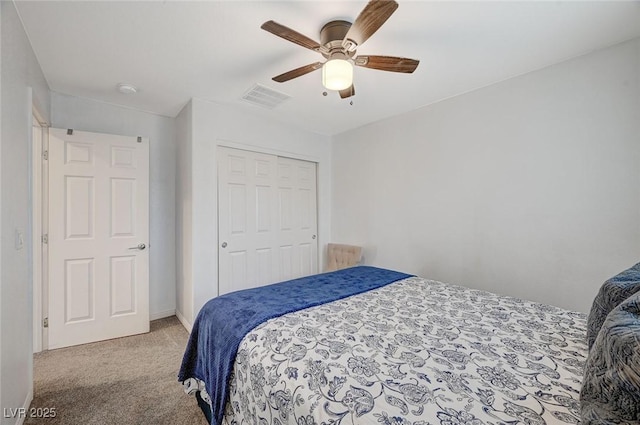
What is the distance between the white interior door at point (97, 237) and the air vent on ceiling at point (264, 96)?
4.11 ft

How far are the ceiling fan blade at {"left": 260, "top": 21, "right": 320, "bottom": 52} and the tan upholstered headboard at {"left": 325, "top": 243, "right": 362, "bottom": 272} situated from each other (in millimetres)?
2460

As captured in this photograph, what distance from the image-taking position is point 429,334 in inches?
50.3

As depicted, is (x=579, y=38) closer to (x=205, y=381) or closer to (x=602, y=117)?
(x=602, y=117)

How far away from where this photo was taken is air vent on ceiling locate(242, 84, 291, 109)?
2590 millimetres

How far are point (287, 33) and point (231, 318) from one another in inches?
61.6

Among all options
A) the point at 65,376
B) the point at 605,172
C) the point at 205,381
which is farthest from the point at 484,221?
the point at 65,376

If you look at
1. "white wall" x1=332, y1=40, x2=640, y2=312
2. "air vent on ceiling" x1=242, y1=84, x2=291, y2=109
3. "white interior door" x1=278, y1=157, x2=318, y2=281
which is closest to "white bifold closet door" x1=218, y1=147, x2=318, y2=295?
"white interior door" x1=278, y1=157, x2=318, y2=281

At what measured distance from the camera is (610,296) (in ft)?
3.18

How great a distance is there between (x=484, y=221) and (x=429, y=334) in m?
1.66

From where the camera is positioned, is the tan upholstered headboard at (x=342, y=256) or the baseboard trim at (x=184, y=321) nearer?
the baseboard trim at (x=184, y=321)

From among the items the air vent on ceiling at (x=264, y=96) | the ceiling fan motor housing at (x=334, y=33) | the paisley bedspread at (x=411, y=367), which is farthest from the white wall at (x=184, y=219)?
the paisley bedspread at (x=411, y=367)

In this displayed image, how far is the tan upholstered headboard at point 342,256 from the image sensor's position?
3.52 metres

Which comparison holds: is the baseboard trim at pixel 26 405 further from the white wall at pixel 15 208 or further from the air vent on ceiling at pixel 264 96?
the air vent on ceiling at pixel 264 96

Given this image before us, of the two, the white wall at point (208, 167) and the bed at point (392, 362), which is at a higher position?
the white wall at point (208, 167)
